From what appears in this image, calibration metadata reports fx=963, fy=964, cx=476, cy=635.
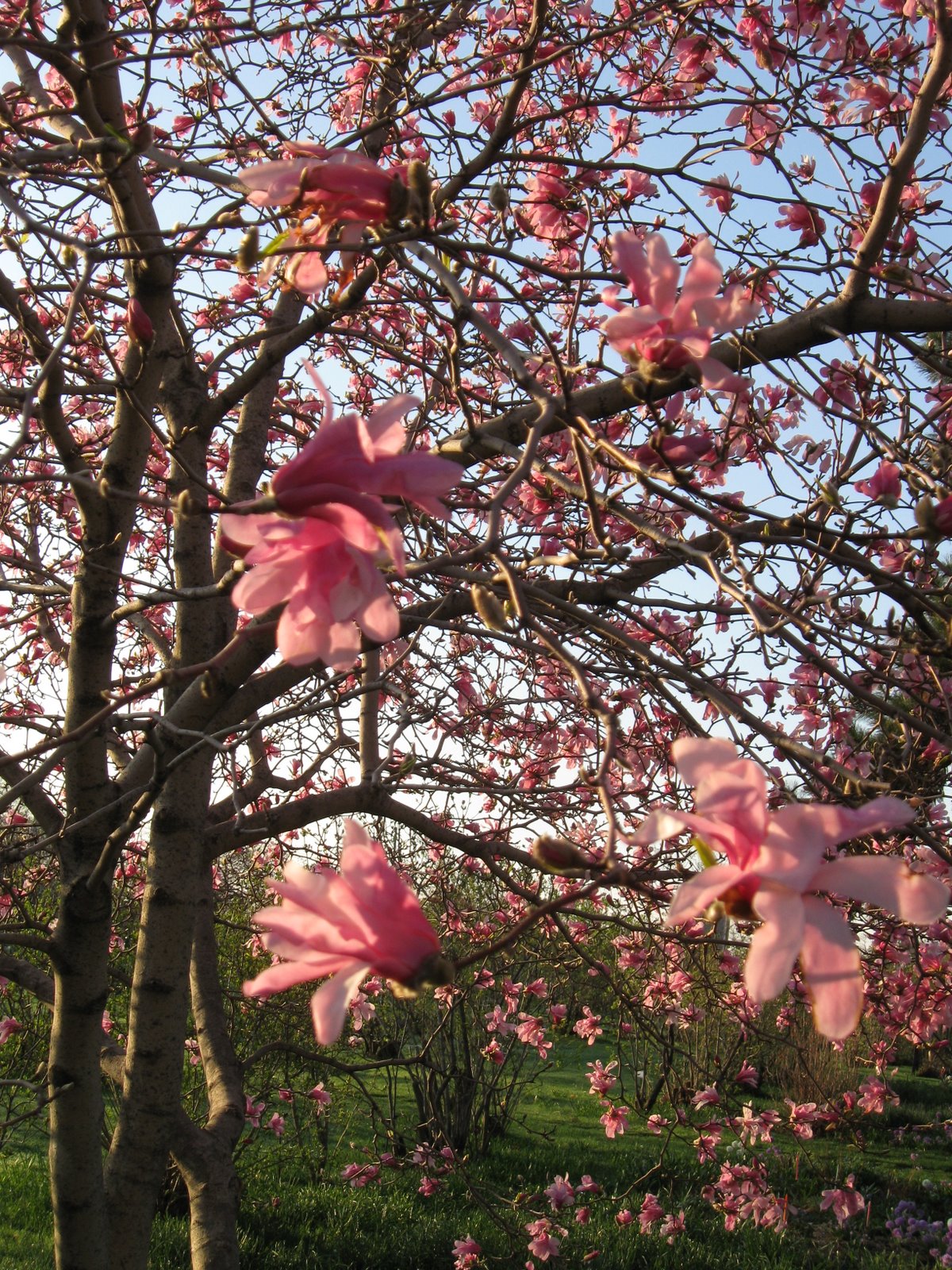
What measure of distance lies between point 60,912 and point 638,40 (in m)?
3.21

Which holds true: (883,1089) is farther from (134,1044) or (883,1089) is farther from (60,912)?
(60,912)

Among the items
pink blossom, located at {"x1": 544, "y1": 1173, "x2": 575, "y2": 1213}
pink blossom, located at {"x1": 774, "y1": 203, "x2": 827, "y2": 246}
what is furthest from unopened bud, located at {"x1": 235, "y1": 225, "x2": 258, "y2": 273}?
pink blossom, located at {"x1": 544, "y1": 1173, "x2": 575, "y2": 1213}

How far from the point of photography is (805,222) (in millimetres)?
2594

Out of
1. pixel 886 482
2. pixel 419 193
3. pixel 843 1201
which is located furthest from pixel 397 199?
pixel 843 1201

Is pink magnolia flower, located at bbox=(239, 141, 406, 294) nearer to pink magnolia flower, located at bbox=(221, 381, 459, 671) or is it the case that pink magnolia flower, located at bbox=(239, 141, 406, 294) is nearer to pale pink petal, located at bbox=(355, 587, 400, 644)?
pink magnolia flower, located at bbox=(221, 381, 459, 671)

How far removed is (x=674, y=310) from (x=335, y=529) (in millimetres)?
453

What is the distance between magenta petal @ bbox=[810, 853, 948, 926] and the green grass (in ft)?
8.08

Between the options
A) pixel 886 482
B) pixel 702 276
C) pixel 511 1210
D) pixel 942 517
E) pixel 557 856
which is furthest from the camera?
pixel 511 1210

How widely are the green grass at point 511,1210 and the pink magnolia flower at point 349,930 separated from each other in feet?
7.81

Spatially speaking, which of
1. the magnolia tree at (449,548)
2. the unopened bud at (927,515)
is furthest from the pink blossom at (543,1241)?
the unopened bud at (927,515)

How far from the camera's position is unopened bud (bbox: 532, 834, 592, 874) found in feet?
2.56

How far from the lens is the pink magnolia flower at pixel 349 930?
705 mm

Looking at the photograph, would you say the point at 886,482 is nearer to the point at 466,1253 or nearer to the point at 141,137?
the point at 141,137

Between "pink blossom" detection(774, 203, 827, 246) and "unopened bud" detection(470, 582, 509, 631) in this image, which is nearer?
"unopened bud" detection(470, 582, 509, 631)
